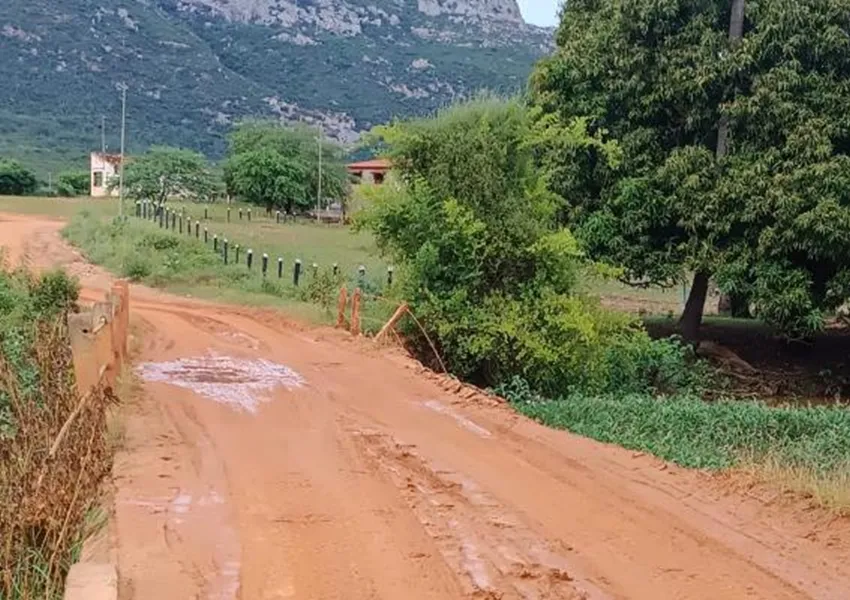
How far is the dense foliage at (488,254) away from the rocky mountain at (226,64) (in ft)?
222

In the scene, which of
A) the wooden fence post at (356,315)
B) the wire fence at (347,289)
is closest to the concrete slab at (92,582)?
the wire fence at (347,289)

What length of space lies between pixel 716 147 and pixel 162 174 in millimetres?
37324

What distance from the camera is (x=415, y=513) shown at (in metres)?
7.71

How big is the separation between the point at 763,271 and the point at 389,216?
25.4 feet

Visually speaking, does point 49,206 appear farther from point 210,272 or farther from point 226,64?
point 226,64

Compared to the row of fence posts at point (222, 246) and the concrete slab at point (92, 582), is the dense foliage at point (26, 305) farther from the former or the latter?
the row of fence posts at point (222, 246)

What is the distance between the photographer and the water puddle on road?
11.9 m

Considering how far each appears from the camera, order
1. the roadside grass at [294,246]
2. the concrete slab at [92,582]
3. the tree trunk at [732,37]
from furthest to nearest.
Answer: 1. the roadside grass at [294,246]
2. the tree trunk at [732,37]
3. the concrete slab at [92,582]

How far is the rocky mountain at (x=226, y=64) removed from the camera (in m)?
92.5

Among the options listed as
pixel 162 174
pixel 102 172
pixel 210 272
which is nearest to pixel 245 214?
pixel 162 174

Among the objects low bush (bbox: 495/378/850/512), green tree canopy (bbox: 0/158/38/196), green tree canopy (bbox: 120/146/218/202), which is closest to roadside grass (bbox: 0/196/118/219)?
green tree canopy (bbox: 120/146/218/202)

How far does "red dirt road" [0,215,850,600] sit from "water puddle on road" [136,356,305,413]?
0.23ft

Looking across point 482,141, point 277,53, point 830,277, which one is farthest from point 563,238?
point 277,53

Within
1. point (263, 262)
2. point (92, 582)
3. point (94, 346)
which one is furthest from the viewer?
point (263, 262)
